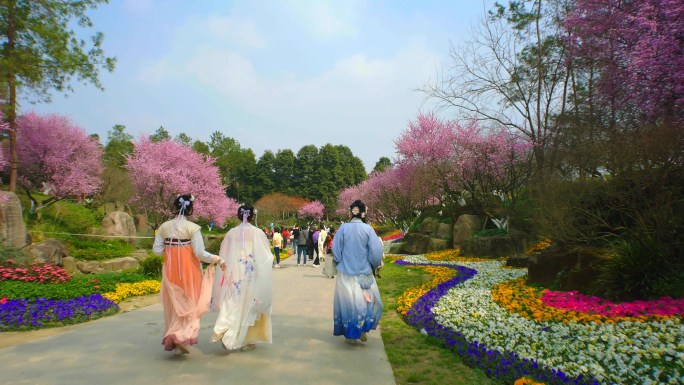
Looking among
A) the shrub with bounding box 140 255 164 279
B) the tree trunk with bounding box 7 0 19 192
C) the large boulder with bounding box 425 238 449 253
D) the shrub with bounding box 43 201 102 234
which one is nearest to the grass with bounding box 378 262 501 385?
the shrub with bounding box 140 255 164 279

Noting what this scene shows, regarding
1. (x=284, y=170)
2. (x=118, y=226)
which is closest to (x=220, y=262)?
(x=118, y=226)

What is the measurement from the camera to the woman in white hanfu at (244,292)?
17.7 ft

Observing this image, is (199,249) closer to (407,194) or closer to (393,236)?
(407,194)

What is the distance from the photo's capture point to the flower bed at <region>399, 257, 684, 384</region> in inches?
167

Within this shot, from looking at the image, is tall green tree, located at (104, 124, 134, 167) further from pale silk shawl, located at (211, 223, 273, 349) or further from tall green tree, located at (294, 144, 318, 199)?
pale silk shawl, located at (211, 223, 273, 349)

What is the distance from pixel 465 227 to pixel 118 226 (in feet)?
55.3

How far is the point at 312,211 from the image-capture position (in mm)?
69625

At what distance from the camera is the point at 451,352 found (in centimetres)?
547

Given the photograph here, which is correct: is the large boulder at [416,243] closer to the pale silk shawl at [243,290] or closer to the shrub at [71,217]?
the shrub at [71,217]

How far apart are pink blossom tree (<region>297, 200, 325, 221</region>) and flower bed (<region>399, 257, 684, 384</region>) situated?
6220cm

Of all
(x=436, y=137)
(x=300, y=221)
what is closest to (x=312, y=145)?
(x=300, y=221)

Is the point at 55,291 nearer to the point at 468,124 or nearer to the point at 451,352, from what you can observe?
the point at 451,352

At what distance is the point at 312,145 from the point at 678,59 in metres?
75.4

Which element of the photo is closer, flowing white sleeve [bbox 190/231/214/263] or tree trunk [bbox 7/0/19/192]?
flowing white sleeve [bbox 190/231/214/263]
